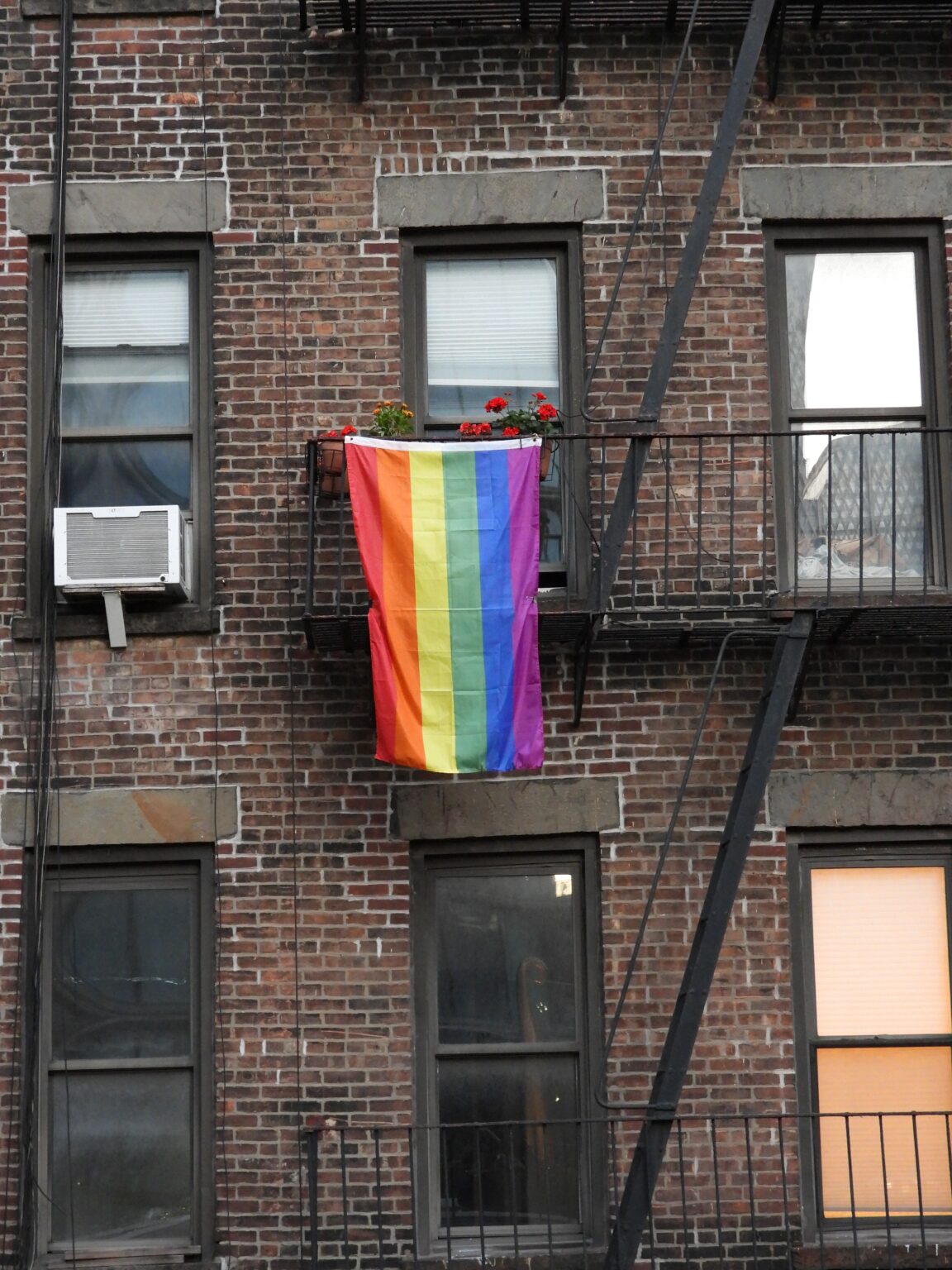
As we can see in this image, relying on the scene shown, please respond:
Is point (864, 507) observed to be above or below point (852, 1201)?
above

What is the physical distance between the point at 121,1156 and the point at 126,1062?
0.46 metres

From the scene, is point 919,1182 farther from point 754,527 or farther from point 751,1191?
point 754,527

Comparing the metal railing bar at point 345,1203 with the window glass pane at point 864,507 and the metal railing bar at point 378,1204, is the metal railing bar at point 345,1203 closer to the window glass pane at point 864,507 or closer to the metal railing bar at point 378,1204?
the metal railing bar at point 378,1204

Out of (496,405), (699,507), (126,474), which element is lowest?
(699,507)

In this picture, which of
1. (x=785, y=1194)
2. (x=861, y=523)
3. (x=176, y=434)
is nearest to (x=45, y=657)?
(x=176, y=434)

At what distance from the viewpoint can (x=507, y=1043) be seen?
8836 millimetres

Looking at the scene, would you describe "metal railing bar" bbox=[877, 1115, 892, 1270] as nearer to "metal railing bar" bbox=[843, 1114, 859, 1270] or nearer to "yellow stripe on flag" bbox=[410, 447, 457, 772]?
"metal railing bar" bbox=[843, 1114, 859, 1270]

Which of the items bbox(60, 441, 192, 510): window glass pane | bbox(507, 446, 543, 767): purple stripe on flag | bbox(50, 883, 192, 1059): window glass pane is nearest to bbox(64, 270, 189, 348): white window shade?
bbox(60, 441, 192, 510): window glass pane

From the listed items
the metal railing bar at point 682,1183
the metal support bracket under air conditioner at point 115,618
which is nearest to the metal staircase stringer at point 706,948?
the metal railing bar at point 682,1183

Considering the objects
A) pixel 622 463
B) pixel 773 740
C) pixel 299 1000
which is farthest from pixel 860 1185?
pixel 622 463

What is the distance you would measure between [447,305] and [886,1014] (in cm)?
437

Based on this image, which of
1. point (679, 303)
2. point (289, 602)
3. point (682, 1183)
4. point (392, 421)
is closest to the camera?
point (682, 1183)

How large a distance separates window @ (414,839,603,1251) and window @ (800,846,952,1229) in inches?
44.9

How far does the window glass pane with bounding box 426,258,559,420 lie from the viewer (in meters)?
9.45
